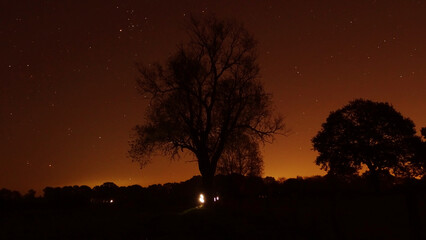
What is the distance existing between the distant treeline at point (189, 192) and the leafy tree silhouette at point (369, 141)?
1.90m

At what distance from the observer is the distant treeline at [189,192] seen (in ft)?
113

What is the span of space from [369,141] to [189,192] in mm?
19466

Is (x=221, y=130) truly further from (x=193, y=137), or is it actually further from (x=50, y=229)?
(x=50, y=229)

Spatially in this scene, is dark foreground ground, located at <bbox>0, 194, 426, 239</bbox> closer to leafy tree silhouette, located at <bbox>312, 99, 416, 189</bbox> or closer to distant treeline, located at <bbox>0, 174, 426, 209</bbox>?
distant treeline, located at <bbox>0, 174, 426, 209</bbox>

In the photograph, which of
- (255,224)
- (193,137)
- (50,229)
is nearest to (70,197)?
(193,137)

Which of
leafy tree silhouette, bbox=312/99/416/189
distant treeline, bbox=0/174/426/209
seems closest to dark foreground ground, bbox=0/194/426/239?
distant treeline, bbox=0/174/426/209

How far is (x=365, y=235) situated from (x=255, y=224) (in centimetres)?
483

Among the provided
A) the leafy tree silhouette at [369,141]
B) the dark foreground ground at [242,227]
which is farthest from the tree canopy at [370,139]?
the dark foreground ground at [242,227]

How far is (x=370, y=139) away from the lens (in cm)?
4366

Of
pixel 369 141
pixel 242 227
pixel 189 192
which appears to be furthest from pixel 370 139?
pixel 242 227

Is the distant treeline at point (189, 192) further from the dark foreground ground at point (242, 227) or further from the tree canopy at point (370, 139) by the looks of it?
the dark foreground ground at point (242, 227)

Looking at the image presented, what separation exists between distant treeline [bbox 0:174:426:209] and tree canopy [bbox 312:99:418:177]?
1958 mm

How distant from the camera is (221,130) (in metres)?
27.5

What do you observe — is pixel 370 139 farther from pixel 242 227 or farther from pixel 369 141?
pixel 242 227
